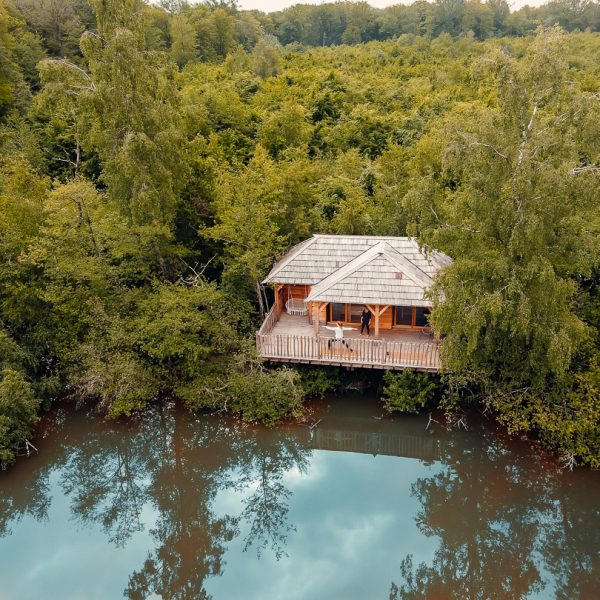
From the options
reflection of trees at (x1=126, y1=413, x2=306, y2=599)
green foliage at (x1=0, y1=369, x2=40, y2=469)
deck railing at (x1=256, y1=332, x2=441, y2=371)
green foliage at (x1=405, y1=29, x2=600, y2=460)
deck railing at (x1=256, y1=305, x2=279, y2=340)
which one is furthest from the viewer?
deck railing at (x1=256, y1=305, x2=279, y2=340)

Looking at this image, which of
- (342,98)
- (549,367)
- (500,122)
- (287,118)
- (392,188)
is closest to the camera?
(500,122)

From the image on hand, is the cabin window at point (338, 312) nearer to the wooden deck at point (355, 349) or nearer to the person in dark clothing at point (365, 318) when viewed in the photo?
the wooden deck at point (355, 349)

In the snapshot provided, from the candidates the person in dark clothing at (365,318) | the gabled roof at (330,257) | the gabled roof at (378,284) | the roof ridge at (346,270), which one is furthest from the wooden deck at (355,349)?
the gabled roof at (330,257)

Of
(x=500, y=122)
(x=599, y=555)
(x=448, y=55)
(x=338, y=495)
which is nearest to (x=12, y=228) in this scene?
(x=338, y=495)

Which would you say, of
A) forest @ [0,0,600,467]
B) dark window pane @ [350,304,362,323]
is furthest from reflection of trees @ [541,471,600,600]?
dark window pane @ [350,304,362,323]

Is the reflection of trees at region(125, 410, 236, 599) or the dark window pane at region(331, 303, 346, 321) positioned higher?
the dark window pane at region(331, 303, 346, 321)

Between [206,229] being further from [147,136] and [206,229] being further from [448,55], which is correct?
[448,55]

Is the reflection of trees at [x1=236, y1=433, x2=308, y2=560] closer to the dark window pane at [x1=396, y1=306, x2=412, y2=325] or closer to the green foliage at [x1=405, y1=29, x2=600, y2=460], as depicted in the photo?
the dark window pane at [x1=396, y1=306, x2=412, y2=325]
